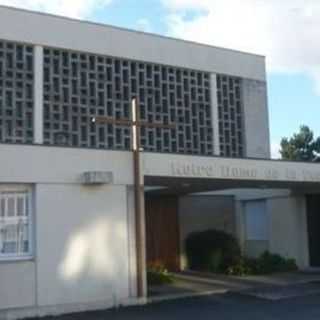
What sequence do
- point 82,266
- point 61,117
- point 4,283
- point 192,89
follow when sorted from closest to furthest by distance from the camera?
point 4,283, point 82,266, point 61,117, point 192,89

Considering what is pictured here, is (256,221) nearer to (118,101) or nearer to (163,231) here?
(163,231)

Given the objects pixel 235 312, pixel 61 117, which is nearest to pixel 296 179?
pixel 235 312

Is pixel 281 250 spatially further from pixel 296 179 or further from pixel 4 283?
pixel 4 283

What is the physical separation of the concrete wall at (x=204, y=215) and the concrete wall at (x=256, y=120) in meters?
4.87

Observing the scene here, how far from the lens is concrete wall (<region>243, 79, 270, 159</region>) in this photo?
29469 millimetres

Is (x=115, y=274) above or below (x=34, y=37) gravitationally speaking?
below

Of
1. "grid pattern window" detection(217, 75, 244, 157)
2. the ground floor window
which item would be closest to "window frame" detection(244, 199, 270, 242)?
the ground floor window

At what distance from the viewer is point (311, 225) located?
890 inches

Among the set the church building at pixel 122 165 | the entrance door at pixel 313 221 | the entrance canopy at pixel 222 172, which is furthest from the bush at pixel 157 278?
the entrance door at pixel 313 221

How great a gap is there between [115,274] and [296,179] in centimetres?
595

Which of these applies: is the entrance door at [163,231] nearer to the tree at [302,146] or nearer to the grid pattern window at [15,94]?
the grid pattern window at [15,94]

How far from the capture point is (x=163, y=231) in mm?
23234

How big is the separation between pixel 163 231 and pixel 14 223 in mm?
9976

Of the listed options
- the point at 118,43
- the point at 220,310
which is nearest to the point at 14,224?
the point at 220,310
